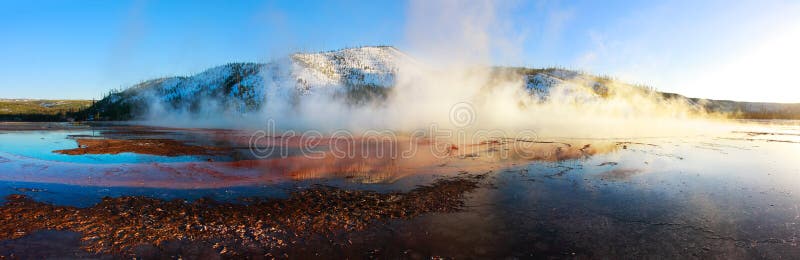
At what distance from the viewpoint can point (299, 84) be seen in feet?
243

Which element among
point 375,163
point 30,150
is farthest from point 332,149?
point 30,150

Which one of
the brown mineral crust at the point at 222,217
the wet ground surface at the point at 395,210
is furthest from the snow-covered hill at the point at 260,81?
the brown mineral crust at the point at 222,217

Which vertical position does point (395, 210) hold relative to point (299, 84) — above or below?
below

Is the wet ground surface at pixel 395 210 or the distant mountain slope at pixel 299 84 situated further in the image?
the distant mountain slope at pixel 299 84

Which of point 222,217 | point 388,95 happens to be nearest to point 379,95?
point 388,95

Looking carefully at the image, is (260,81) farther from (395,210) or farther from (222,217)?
(395,210)

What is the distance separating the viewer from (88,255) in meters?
5.62

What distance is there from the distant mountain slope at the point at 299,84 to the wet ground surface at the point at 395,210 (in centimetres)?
6164

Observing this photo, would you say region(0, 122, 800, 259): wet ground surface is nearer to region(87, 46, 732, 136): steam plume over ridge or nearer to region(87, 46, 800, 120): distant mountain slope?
region(87, 46, 732, 136): steam plume over ridge

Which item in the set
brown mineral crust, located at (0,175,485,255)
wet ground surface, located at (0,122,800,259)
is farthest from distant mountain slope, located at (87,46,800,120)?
brown mineral crust, located at (0,175,485,255)

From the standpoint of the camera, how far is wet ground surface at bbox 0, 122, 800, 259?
6.08 m

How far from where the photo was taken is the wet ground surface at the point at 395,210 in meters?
6.08

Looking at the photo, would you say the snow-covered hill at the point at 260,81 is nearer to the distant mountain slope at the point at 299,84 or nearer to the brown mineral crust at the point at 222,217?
the distant mountain slope at the point at 299,84

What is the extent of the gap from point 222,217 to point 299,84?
229 ft
